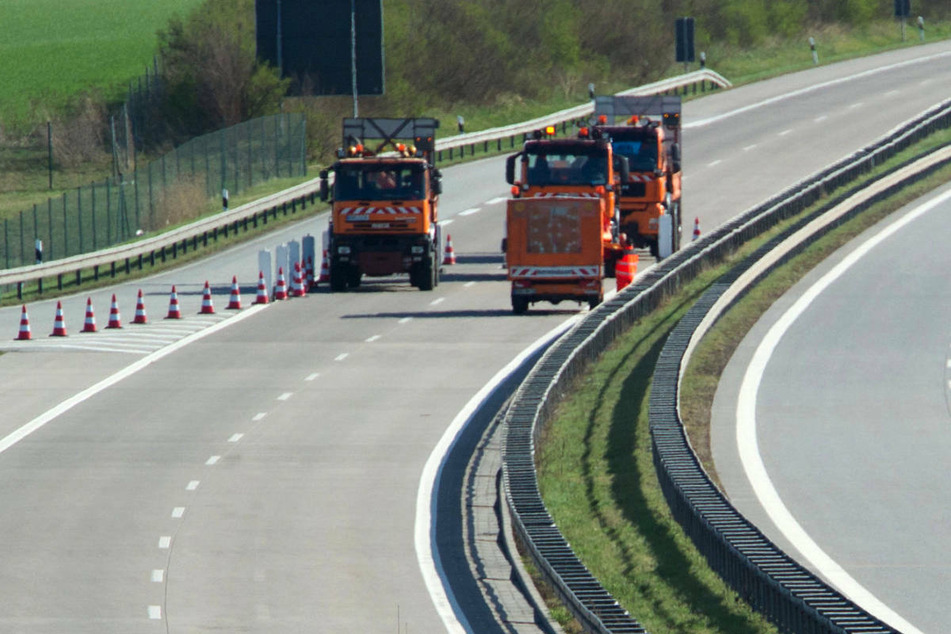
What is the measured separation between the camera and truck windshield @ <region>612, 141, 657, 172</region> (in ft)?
125

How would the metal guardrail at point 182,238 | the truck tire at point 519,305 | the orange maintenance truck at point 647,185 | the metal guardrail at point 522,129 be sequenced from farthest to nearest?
the metal guardrail at point 522,129, the metal guardrail at point 182,238, the orange maintenance truck at point 647,185, the truck tire at point 519,305

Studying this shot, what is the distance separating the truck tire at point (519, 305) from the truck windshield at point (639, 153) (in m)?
6.74

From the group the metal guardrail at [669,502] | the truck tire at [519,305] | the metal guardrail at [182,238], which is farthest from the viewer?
the metal guardrail at [182,238]

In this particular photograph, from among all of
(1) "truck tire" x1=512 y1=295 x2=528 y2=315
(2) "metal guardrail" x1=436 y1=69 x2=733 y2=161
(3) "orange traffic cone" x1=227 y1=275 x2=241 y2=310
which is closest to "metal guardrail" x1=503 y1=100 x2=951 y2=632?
Answer: (1) "truck tire" x1=512 y1=295 x2=528 y2=315

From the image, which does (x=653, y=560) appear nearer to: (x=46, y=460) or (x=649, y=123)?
(x=46, y=460)

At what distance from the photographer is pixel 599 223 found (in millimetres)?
31625

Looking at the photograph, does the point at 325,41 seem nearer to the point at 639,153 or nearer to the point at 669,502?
the point at 639,153

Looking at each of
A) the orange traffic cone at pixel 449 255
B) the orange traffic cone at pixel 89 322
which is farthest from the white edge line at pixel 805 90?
the orange traffic cone at pixel 89 322

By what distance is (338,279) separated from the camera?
36.2 metres

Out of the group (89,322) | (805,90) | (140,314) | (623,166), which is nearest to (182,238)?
(140,314)

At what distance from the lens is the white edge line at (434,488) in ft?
48.0

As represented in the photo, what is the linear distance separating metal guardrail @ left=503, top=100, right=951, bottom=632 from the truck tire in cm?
212

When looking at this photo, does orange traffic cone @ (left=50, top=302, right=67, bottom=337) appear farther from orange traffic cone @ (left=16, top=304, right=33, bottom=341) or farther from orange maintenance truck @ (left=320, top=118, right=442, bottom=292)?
orange maintenance truck @ (left=320, top=118, right=442, bottom=292)

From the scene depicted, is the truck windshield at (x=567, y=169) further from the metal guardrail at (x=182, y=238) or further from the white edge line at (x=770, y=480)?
the metal guardrail at (x=182, y=238)
